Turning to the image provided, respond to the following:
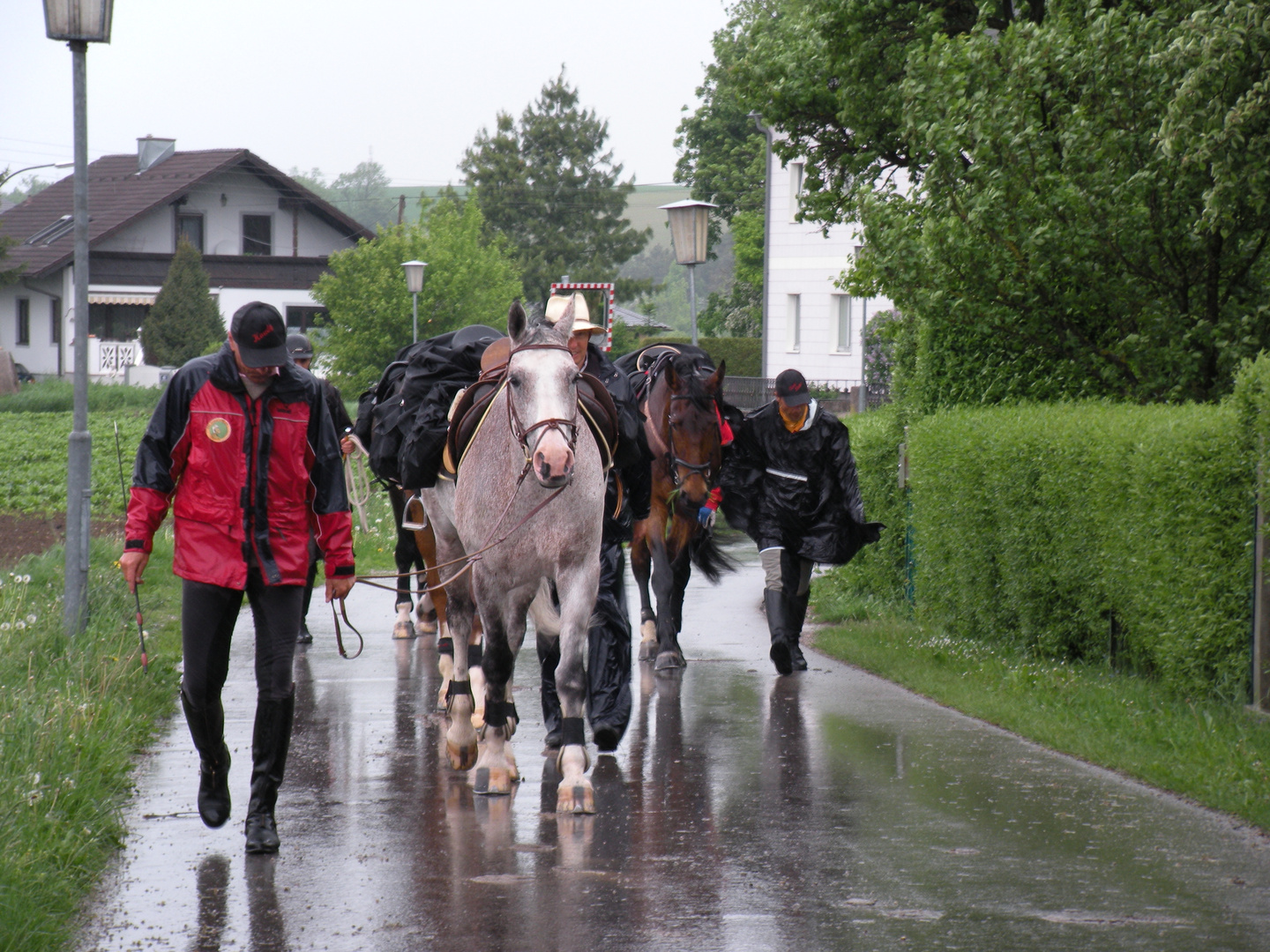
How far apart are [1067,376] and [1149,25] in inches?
112

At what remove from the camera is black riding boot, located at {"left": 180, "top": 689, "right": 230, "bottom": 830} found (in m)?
6.04

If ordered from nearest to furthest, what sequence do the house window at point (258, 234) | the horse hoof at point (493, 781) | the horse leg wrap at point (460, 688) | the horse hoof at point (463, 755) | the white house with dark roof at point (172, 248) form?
the horse hoof at point (493, 781) → the horse hoof at point (463, 755) → the horse leg wrap at point (460, 688) → the white house with dark roof at point (172, 248) → the house window at point (258, 234)

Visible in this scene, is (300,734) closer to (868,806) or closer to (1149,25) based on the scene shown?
(868,806)

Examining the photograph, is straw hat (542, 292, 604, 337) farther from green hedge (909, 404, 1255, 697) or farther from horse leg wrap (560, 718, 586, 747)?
green hedge (909, 404, 1255, 697)

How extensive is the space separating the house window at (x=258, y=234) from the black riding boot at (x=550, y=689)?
55.3 m

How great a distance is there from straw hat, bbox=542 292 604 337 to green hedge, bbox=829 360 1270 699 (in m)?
3.14

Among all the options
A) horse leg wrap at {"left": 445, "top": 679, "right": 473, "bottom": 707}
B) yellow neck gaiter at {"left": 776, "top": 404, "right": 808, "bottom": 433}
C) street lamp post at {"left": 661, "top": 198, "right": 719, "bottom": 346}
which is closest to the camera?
horse leg wrap at {"left": 445, "top": 679, "right": 473, "bottom": 707}

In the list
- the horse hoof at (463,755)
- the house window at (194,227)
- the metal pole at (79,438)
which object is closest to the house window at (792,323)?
the house window at (194,227)

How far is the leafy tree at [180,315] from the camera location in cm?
5019

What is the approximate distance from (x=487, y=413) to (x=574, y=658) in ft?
4.18

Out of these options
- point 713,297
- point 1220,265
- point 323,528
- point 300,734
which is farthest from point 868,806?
point 713,297

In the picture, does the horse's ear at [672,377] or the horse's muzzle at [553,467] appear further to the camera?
the horse's ear at [672,377]

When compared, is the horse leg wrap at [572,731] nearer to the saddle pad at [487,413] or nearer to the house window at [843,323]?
the saddle pad at [487,413]

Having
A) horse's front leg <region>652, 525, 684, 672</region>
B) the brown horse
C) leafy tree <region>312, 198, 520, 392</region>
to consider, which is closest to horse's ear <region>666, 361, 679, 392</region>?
the brown horse
